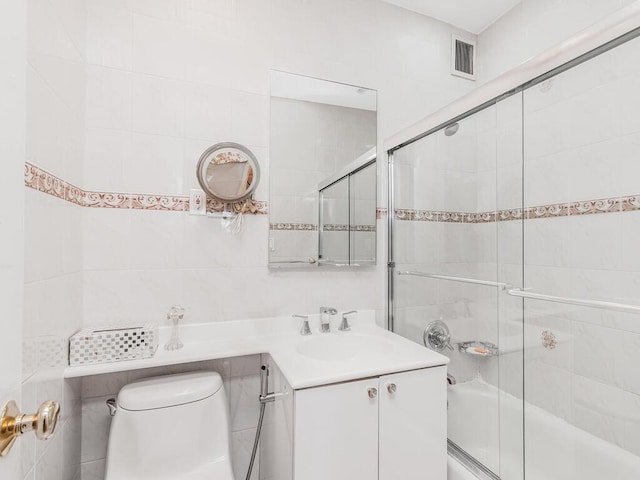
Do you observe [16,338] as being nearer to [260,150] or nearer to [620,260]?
[260,150]

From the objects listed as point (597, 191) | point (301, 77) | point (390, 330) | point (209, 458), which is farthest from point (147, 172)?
point (597, 191)

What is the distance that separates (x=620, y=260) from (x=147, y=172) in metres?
1.80

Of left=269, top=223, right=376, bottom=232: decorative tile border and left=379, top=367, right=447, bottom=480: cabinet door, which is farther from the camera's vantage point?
left=269, top=223, right=376, bottom=232: decorative tile border

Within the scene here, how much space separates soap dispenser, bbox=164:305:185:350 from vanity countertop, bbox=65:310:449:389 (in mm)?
25

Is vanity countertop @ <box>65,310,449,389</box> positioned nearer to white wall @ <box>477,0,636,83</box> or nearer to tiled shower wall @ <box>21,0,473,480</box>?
tiled shower wall @ <box>21,0,473,480</box>

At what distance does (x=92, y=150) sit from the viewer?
129 centimetres

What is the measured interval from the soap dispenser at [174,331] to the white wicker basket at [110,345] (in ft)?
0.27

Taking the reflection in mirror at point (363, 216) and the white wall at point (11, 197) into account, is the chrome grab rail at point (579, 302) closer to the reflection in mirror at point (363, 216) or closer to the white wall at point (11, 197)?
the reflection in mirror at point (363, 216)

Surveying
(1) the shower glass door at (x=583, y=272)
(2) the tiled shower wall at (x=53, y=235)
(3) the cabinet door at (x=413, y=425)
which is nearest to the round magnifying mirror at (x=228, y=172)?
(2) the tiled shower wall at (x=53, y=235)

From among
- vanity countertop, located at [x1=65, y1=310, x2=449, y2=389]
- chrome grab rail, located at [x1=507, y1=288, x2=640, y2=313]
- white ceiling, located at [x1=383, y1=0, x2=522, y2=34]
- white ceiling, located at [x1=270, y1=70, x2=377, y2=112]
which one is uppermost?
white ceiling, located at [x1=383, y1=0, x2=522, y2=34]

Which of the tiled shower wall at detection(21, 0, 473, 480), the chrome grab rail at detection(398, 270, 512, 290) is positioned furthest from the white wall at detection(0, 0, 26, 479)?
the chrome grab rail at detection(398, 270, 512, 290)

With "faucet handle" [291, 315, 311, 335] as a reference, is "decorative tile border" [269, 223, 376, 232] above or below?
above

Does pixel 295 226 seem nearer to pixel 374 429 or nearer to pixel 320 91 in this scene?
pixel 320 91

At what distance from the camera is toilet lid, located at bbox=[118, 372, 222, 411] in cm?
117
